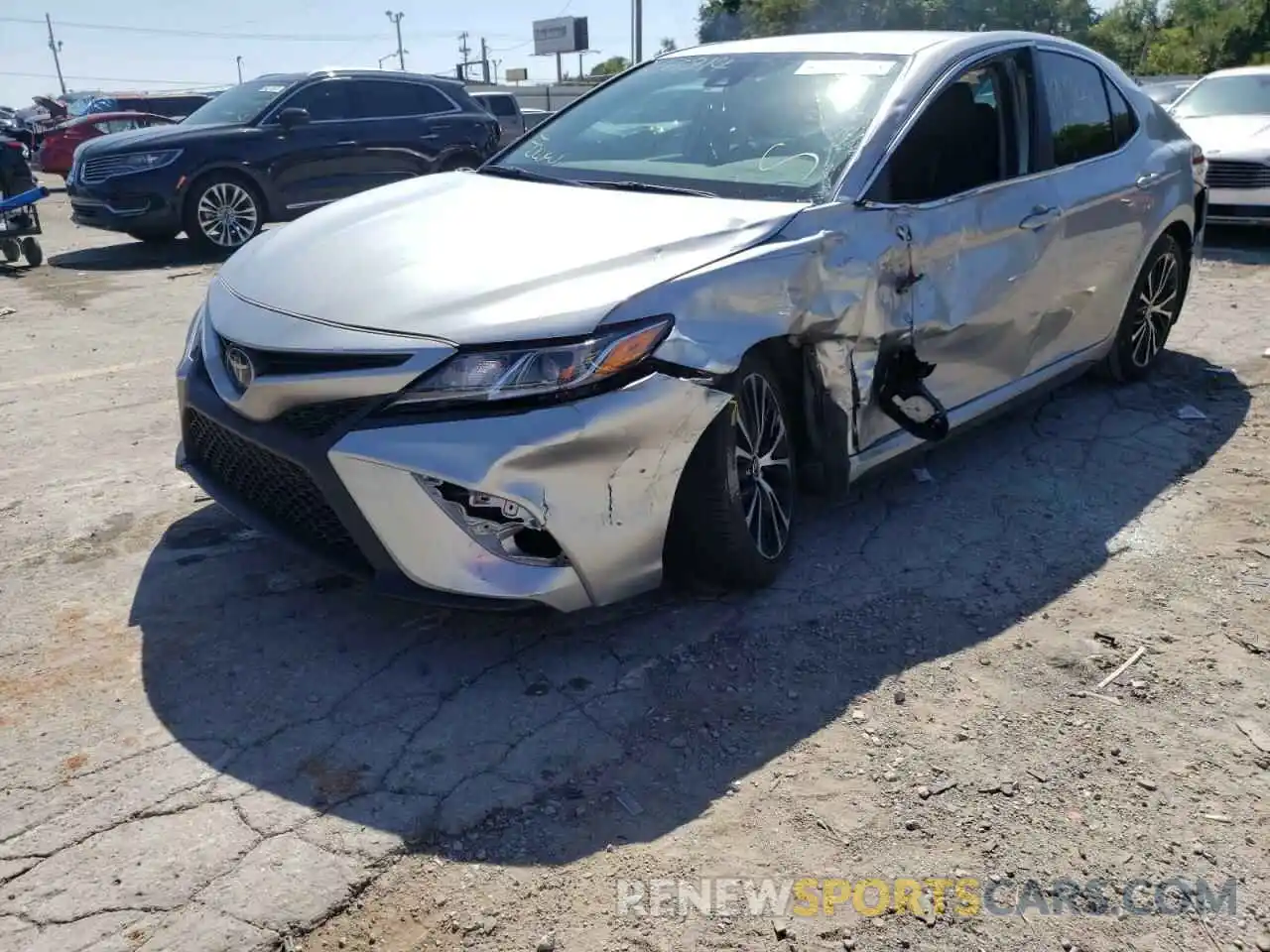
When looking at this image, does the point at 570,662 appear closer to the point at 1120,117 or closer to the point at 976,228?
the point at 976,228

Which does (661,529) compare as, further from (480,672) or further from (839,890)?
A: (839,890)

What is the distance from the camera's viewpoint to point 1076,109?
503 cm

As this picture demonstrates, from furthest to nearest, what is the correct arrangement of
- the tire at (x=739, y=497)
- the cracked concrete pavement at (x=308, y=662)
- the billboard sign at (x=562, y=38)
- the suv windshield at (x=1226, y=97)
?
the billboard sign at (x=562, y=38) < the suv windshield at (x=1226, y=97) < the tire at (x=739, y=497) < the cracked concrete pavement at (x=308, y=662)

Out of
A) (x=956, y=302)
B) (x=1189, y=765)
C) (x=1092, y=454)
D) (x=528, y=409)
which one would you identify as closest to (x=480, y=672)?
(x=528, y=409)

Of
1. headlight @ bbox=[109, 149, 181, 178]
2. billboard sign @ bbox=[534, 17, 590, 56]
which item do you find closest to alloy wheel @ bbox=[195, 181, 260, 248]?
headlight @ bbox=[109, 149, 181, 178]

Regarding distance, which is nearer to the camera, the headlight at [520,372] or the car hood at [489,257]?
the headlight at [520,372]

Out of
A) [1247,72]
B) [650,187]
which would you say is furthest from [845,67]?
[1247,72]

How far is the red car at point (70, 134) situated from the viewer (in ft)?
64.1

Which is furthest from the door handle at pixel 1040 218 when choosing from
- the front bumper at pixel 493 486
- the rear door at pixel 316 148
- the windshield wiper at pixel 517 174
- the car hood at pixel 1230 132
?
the rear door at pixel 316 148

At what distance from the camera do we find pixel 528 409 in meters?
2.88

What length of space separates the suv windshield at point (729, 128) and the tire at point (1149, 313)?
221cm

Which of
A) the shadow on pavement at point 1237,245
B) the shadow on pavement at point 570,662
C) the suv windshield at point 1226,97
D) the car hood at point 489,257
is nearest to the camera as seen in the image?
the shadow on pavement at point 570,662

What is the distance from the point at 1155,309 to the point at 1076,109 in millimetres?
1335

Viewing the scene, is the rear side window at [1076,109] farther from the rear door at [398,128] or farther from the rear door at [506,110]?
the rear door at [506,110]
